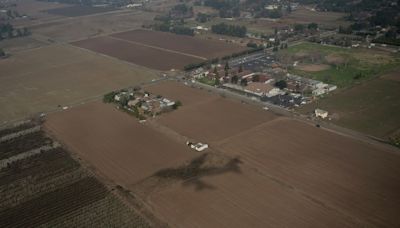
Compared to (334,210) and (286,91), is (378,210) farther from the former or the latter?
(286,91)

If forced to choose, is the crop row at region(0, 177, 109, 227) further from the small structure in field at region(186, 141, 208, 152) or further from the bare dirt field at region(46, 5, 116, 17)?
the bare dirt field at region(46, 5, 116, 17)

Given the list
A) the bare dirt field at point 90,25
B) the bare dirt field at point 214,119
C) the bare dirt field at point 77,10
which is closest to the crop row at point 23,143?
the bare dirt field at point 214,119

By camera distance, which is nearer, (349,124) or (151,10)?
(349,124)

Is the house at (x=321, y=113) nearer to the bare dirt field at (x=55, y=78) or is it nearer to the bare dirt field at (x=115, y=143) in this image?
the bare dirt field at (x=115, y=143)

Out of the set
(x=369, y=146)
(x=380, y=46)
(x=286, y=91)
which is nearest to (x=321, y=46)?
(x=380, y=46)

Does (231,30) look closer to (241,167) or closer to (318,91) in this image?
(318,91)

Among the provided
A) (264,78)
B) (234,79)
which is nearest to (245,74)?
(234,79)
